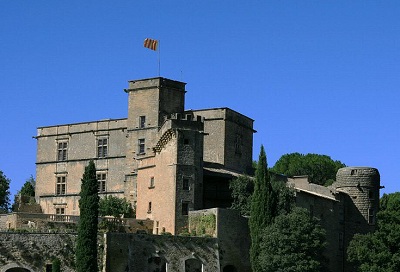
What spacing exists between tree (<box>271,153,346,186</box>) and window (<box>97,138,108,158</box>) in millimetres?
32245

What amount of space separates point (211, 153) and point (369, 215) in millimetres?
13866

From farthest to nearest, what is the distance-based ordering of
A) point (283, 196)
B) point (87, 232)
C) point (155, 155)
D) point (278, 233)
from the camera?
1. point (155, 155)
2. point (283, 196)
3. point (278, 233)
4. point (87, 232)

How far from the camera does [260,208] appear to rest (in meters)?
59.5

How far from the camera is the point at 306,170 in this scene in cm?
10356

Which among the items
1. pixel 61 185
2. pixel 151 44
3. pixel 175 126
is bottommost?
pixel 61 185

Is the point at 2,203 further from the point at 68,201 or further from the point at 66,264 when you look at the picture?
the point at 66,264

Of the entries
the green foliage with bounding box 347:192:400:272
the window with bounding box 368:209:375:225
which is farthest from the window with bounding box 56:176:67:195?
the green foliage with bounding box 347:192:400:272

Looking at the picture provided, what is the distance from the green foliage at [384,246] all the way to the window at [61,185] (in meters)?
26.3

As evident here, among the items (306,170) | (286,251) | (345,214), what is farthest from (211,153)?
(306,170)

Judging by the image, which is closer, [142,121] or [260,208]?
[260,208]

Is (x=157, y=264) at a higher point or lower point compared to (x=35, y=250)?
lower

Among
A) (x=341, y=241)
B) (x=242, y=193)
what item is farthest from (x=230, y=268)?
(x=341, y=241)

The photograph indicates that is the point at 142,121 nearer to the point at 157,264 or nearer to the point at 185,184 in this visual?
the point at 185,184

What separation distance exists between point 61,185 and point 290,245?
25627 mm
